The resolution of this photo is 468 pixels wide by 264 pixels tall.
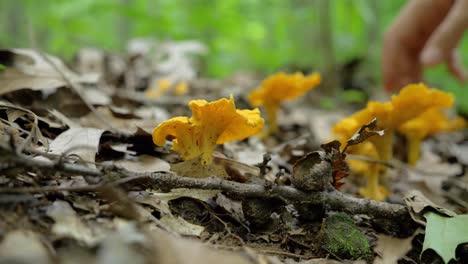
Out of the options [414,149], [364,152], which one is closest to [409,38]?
[414,149]

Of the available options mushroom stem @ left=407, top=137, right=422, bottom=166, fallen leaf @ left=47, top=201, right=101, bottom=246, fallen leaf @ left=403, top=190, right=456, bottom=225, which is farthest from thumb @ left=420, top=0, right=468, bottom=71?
fallen leaf @ left=47, top=201, right=101, bottom=246

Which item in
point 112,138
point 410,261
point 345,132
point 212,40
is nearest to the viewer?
point 410,261

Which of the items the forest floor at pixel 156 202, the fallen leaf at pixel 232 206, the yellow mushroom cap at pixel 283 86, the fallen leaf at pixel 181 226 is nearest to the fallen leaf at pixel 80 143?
the forest floor at pixel 156 202

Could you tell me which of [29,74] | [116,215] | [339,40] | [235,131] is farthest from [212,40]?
[116,215]

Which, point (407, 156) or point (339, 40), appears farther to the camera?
point (339, 40)

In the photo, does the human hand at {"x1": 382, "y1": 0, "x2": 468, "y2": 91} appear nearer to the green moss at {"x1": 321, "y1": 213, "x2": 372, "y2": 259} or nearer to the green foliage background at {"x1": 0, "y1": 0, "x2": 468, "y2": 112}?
the green moss at {"x1": 321, "y1": 213, "x2": 372, "y2": 259}

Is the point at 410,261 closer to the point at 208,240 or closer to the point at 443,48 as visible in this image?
the point at 208,240
